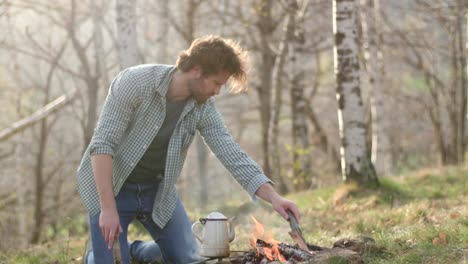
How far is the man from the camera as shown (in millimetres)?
4844

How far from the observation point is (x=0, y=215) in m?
21.8

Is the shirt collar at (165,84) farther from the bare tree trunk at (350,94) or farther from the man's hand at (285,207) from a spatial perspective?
the bare tree trunk at (350,94)

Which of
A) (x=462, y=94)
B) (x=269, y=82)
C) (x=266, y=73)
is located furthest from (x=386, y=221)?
(x=462, y=94)

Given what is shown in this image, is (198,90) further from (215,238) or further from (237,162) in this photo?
(215,238)

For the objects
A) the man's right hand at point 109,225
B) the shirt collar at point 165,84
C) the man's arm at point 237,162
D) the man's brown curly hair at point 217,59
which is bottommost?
the man's right hand at point 109,225

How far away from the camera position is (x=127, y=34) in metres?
9.63

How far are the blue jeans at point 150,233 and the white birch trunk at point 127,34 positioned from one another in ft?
12.8

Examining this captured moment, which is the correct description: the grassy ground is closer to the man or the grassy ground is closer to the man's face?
the man

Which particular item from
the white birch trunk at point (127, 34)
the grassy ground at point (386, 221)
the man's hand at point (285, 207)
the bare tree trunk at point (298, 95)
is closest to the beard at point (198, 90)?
the man's hand at point (285, 207)

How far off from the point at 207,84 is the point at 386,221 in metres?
3.37

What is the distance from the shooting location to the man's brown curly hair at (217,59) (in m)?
4.85

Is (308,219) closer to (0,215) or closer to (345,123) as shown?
(345,123)

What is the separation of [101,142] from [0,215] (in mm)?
18371

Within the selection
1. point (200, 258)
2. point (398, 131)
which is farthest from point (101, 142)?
point (398, 131)
